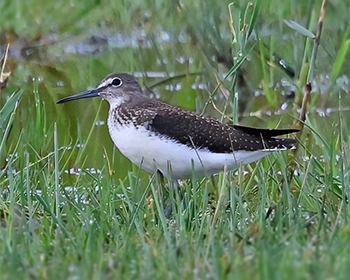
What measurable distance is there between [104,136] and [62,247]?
3188 millimetres

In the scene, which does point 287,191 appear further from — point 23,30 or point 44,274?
point 23,30

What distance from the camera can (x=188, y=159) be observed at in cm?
407

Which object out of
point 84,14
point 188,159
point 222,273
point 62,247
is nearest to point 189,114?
point 188,159

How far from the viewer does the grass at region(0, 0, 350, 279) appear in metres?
2.54

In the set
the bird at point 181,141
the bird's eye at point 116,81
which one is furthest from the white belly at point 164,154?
the bird's eye at point 116,81

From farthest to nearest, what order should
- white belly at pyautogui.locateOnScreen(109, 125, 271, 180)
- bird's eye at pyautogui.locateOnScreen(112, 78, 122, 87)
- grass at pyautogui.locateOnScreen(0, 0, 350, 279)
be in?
1. bird's eye at pyautogui.locateOnScreen(112, 78, 122, 87)
2. white belly at pyautogui.locateOnScreen(109, 125, 271, 180)
3. grass at pyautogui.locateOnScreen(0, 0, 350, 279)

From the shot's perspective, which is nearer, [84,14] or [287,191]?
[287,191]

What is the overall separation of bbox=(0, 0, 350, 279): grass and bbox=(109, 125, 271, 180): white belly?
0.13 m

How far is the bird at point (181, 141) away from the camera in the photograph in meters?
4.05

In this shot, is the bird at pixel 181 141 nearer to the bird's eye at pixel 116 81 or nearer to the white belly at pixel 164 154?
the white belly at pixel 164 154

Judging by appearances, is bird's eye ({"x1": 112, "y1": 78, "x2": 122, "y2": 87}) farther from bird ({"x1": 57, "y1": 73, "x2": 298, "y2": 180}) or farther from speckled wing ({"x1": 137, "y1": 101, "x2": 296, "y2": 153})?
speckled wing ({"x1": 137, "y1": 101, "x2": 296, "y2": 153})

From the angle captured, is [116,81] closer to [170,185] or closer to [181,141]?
[181,141]

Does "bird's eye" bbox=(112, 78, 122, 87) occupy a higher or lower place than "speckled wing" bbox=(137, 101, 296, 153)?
higher

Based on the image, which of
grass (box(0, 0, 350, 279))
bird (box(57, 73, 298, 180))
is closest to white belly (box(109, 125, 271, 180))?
bird (box(57, 73, 298, 180))
